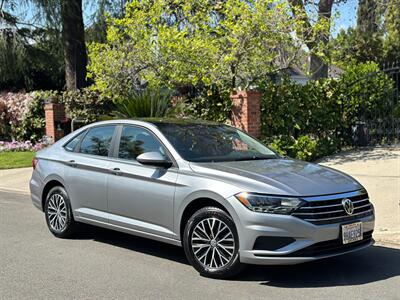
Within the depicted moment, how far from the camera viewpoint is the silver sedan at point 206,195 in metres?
5.02

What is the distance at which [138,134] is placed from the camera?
6484 mm

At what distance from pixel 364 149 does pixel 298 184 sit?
27.9ft

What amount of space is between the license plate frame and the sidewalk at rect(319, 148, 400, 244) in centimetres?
180

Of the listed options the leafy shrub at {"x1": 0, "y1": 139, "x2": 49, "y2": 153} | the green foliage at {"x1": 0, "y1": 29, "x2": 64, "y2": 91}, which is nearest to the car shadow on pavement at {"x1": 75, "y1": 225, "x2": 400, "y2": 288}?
the leafy shrub at {"x1": 0, "y1": 139, "x2": 49, "y2": 153}

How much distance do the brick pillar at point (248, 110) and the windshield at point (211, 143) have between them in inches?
219

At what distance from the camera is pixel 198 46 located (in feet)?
40.2

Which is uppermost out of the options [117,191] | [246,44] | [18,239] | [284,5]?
[284,5]

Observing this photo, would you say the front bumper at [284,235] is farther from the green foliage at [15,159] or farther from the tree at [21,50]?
the tree at [21,50]

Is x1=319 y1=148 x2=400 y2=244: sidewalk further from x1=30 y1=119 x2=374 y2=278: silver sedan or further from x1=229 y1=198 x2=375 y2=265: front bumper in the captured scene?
x1=229 y1=198 x2=375 y2=265: front bumper

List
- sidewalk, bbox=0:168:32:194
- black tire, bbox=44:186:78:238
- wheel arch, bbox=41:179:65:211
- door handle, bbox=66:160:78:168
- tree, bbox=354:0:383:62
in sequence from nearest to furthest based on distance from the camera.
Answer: door handle, bbox=66:160:78:168 < black tire, bbox=44:186:78:238 < wheel arch, bbox=41:179:65:211 < sidewalk, bbox=0:168:32:194 < tree, bbox=354:0:383:62

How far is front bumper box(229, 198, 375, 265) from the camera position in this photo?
16.2 feet

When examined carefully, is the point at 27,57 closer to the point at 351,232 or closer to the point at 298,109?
the point at 298,109

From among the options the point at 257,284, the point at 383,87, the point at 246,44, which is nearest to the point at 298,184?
the point at 257,284

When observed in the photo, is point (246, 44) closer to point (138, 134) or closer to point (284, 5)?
point (284, 5)
